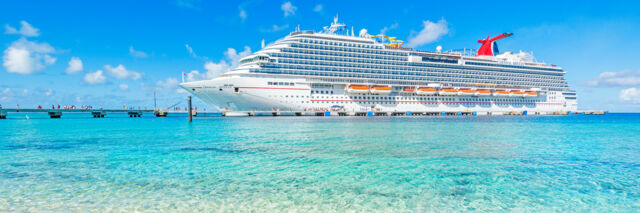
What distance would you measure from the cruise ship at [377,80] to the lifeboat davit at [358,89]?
18cm

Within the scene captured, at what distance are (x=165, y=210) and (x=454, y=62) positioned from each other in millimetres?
73145

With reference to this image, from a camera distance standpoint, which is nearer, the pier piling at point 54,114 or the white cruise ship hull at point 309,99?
the white cruise ship hull at point 309,99

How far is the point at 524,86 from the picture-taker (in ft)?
253

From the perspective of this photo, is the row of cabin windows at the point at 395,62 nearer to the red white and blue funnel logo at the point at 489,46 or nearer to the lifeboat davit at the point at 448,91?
the lifeboat davit at the point at 448,91

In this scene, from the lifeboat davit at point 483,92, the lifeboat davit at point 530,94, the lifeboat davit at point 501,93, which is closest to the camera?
the lifeboat davit at point 483,92

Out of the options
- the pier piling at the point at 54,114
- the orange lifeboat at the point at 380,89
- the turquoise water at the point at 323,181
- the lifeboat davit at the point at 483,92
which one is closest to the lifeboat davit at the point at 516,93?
the lifeboat davit at the point at 483,92

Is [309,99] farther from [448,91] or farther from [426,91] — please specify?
[448,91]

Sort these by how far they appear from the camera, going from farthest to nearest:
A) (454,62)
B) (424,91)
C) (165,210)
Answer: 1. (454,62)
2. (424,91)
3. (165,210)

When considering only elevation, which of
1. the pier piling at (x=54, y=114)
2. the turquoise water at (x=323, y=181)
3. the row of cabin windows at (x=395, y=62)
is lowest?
the turquoise water at (x=323, y=181)

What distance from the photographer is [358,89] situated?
188 feet

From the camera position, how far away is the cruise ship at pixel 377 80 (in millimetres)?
51094

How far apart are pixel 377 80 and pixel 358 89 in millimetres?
6188

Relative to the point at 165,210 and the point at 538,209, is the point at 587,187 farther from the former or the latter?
the point at 165,210

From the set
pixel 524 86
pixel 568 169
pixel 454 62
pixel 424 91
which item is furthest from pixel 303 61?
pixel 524 86
